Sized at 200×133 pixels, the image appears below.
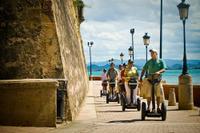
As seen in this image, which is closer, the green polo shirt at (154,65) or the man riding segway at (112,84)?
the green polo shirt at (154,65)

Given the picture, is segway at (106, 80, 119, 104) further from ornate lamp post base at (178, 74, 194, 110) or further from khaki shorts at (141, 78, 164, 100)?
khaki shorts at (141, 78, 164, 100)

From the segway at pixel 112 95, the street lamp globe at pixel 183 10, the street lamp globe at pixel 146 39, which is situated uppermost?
the street lamp globe at pixel 146 39

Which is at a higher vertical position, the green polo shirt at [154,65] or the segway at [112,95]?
the green polo shirt at [154,65]

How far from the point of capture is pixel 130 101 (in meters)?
17.7

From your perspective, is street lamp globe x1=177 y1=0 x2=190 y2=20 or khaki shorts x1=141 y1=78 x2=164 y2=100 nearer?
khaki shorts x1=141 y1=78 x2=164 y2=100

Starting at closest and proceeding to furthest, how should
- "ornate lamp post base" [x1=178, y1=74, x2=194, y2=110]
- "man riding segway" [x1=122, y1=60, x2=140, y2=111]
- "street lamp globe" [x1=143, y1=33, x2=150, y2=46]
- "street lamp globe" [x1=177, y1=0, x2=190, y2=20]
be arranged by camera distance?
"man riding segway" [x1=122, y1=60, x2=140, y2=111] → "ornate lamp post base" [x1=178, y1=74, x2=194, y2=110] → "street lamp globe" [x1=177, y1=0, x2=190, y2=20] → "street lamp globe" [x1=143, y1=33, x2=150, y2=46]

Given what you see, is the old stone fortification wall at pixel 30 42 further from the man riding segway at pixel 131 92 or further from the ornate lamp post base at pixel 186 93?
the ornate lamp post base at pixel 186 93

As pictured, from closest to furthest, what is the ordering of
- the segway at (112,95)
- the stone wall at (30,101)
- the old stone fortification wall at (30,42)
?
the stone wall at (30,101), the old stone fortification wall at (30,42), the segway at (112,95)

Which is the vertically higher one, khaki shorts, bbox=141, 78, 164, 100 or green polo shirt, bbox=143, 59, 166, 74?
green polo shirt, bbox=143, 59, 166, 74

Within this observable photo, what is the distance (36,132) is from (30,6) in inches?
178

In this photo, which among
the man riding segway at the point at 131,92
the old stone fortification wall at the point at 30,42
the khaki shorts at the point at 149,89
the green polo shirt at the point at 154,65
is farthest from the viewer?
the man riding segway at the point at 131,92

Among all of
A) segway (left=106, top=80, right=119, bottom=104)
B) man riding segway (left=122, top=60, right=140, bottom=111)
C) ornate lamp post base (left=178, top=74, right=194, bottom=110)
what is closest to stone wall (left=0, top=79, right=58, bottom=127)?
man riding segway (left=122, top=60, right=140, bottom=111)

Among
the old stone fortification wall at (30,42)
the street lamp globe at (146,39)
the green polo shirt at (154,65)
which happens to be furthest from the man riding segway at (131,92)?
the street lamp globe at (146,39)

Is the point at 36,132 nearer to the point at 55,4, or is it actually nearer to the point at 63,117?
the point at 63,117
